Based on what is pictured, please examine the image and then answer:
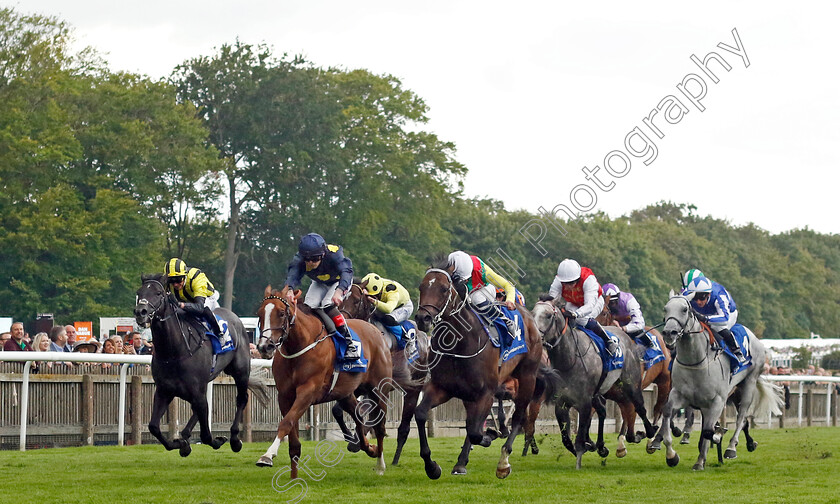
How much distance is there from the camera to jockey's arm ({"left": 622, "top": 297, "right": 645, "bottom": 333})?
1298 centimetres

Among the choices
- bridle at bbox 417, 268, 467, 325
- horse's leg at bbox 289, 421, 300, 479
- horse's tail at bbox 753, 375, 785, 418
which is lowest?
horse's leg at bbox 289, 421, 300, 479

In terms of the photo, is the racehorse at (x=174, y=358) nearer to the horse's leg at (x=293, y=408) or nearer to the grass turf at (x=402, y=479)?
the grass turf at (x=402, y=479)

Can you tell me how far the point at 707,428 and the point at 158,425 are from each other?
A: 488 cm

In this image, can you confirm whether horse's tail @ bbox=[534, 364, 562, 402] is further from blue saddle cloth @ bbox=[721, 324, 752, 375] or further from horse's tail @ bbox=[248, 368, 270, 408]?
horse's tail @ bbox=[248, 368, 270, 408]

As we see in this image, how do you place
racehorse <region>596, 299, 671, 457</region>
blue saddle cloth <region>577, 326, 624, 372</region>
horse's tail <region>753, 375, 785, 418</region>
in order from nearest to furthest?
blue saddle cloth <region>577, 326, 624, 372</region>, racehorse <region>596, 299, 671, 457</region>, horse's tail <region>753, 375, 785, 418</region>

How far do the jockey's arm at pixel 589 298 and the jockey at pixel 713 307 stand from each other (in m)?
1.03

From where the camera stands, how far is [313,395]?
9164 mm

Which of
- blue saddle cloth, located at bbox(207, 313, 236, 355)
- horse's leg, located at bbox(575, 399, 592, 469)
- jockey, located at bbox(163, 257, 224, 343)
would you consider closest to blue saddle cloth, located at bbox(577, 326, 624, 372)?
horse's leg, located at bbox(575, 399, 592, 469)

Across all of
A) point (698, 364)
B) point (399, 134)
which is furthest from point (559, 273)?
point (399, 134)

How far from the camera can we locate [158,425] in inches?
379

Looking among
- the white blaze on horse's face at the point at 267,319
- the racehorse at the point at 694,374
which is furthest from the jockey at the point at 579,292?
the white blaze on horse's face at the point at 267,319

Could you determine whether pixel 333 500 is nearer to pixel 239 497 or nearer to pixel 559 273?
pixel 239 497

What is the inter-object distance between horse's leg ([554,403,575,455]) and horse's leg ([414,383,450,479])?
2.17 m

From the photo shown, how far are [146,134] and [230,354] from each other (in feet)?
83.6
